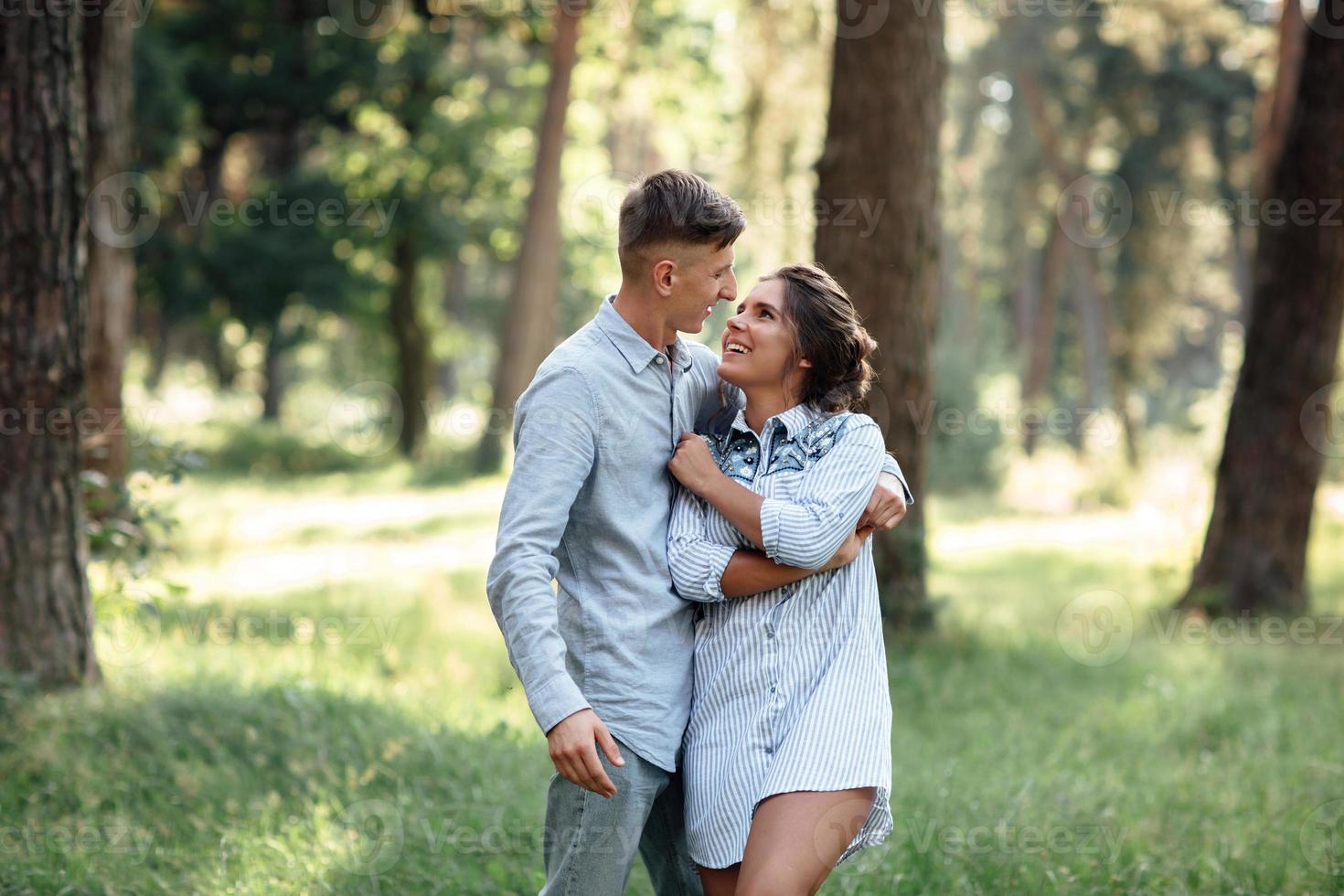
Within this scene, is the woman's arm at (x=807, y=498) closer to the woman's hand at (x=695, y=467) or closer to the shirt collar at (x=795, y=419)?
the woman's hand at (x=695, y=467)

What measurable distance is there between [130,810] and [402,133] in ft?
67.0

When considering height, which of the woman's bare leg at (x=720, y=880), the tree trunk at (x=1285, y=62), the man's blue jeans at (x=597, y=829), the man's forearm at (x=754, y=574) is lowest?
the woman's bare leg at (x=720, y=880)

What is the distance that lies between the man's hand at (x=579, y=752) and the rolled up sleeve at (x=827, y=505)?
1.78ft

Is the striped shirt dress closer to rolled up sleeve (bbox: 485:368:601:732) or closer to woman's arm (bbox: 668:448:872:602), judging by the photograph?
woman's arm (bbox: 668:448:872:602)

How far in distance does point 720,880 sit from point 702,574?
704mm

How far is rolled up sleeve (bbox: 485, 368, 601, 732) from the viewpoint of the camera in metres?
2.56

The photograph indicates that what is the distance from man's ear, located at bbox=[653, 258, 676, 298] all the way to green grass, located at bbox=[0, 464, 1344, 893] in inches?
90.1

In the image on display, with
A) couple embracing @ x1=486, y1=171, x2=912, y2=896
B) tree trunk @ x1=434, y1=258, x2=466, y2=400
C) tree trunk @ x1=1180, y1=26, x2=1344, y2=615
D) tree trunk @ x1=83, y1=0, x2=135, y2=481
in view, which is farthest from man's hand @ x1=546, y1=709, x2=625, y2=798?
tree trunk @ x1=434, y1=258, x2=466, y2=400

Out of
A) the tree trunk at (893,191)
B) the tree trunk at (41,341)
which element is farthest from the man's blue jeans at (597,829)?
the tree trunk at (893,191)

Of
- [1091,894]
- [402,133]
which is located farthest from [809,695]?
[402,133]

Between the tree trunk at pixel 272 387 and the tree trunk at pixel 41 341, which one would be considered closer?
the tree trunk at pixel 41 341

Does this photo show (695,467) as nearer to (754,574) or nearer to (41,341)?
(754,574)

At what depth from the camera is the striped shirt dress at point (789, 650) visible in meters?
2.70

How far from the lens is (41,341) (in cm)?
513
